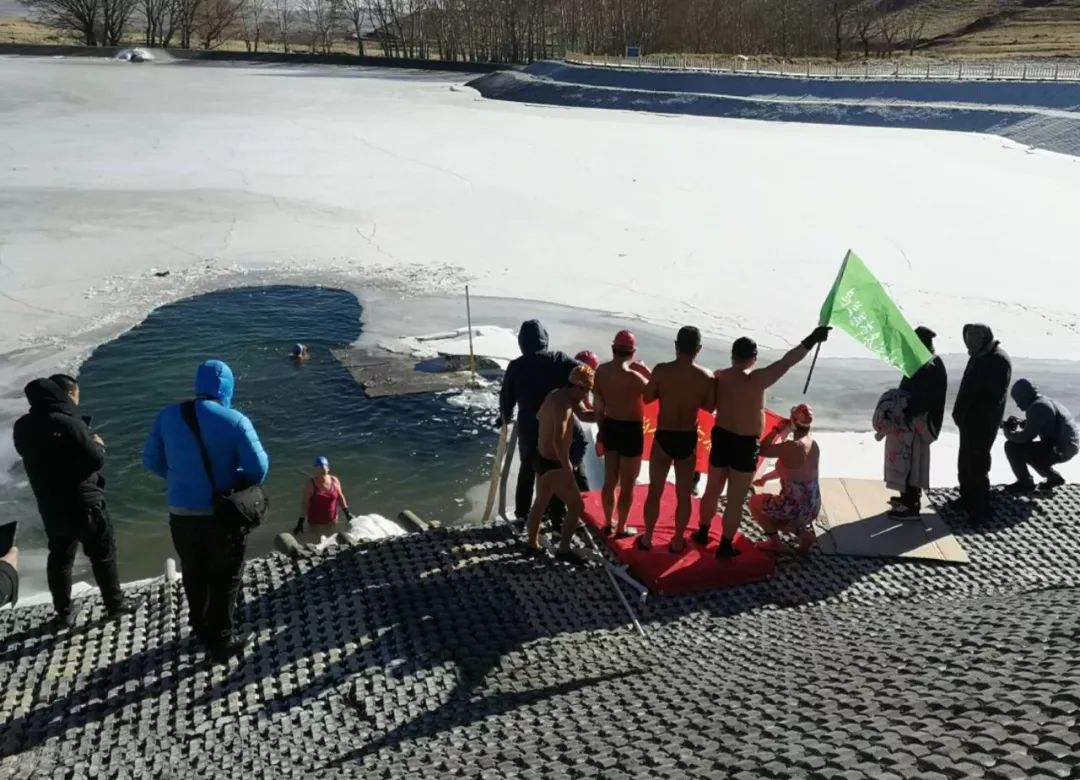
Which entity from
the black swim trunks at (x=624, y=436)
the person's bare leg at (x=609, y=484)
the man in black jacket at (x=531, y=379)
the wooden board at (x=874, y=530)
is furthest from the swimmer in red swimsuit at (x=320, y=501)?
the wooden board at (x=874, y=530)

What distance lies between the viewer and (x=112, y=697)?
13.7ft

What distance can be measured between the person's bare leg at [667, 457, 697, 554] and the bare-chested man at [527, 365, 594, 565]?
515 mm

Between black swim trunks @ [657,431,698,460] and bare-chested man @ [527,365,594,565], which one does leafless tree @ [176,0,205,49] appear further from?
black swim trunks @ [657,431,698,460]

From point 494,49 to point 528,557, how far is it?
5823cm

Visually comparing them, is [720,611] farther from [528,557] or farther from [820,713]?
[820,713]

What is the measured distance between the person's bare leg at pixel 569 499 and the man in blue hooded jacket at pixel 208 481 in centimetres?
156

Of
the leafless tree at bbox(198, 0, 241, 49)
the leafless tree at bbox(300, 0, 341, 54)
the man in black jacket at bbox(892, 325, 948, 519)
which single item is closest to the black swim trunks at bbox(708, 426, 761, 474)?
the man in black jacket at bbox(892, 325, 948, 519)

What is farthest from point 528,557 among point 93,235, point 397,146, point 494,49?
point 494,49

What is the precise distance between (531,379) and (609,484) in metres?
0.73

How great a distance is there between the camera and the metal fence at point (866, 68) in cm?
3306

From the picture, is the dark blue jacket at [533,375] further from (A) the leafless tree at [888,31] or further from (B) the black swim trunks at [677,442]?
(A) the leafless tree at [888,31]

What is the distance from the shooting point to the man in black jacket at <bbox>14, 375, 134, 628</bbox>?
436cm

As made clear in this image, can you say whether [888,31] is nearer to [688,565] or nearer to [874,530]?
[874,530]

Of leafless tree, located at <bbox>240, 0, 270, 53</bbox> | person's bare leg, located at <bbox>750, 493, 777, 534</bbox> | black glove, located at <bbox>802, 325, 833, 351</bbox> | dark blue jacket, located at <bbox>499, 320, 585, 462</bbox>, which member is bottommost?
person's bare leg, located at <bbox>750, 493, 777, 534</bbox>
